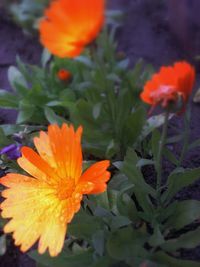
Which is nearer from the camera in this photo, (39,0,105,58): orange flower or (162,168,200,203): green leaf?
(39,0,105,58): orange flower

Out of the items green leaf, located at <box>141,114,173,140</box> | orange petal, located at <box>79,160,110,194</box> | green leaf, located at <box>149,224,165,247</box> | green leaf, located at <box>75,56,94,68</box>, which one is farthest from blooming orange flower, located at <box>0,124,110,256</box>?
green leaf, located at <box>75,56,94,68</box>

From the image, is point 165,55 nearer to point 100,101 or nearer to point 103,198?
point 100,101

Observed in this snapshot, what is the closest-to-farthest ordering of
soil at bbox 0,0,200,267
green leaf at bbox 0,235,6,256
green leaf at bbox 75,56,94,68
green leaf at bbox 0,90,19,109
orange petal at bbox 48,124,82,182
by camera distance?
1. orange petal at bbox 48,124,82,182
2. green leaf at bbox 0,235,6,256
3. green leaf at bbox 75,56,94,68
4. green leaf at bbox 0,90,19,109
5. soil at bbox 0,0,200,267

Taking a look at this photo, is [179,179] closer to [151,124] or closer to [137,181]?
[137,181]

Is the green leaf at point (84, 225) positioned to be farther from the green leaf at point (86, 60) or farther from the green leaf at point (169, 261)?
the green leaf at point (86, 60)

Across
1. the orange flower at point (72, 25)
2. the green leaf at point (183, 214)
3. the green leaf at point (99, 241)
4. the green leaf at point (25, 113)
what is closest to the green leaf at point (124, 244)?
the green leaf at point (99, 241)

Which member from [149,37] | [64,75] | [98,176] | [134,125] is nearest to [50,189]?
[98,176]

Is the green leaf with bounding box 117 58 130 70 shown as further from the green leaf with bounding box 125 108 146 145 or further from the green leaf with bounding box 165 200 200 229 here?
the green leaf with bounding box 165 200 200 229

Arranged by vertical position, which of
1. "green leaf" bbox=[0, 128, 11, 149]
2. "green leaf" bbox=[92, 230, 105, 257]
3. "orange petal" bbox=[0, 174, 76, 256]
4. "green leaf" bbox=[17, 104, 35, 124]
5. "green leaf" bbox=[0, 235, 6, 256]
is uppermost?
"orange petal" bbox=[0, 174, 76, 256]
